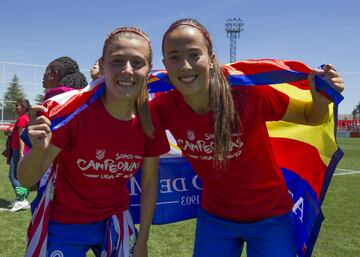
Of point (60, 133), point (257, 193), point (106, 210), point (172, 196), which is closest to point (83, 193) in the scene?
point (106, 210)

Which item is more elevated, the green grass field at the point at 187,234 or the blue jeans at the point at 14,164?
the blue jeans at the point at 14,164

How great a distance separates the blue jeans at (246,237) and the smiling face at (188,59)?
2.91 ft

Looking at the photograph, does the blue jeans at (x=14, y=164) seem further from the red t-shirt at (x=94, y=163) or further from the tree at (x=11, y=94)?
the tree at (x=11, y=94)

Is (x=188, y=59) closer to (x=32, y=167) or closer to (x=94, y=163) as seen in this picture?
(x=94, y=163)

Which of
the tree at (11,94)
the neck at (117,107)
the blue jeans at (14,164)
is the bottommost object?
the blue jeans at (14,164)

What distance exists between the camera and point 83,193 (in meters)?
2.52

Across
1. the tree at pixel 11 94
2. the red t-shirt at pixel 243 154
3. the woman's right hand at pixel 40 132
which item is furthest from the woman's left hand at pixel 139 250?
the tree at pixel 11 94

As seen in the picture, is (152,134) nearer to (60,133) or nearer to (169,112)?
(169,112)

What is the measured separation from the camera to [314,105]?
274cm

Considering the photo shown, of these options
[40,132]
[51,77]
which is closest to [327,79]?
[40,132]

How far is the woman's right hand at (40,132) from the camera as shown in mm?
2186

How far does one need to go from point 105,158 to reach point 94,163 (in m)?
0.07

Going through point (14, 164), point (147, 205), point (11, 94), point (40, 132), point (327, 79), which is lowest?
point (14, 164)

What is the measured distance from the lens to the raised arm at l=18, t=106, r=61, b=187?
221cm
